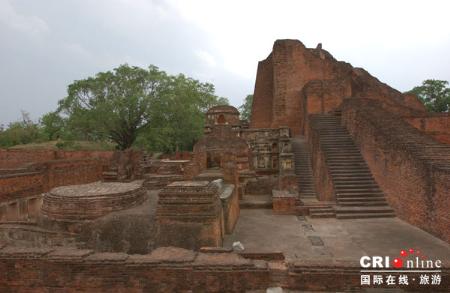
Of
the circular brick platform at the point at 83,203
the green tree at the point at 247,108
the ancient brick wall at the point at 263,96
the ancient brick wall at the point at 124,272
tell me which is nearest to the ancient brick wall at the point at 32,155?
the ancient brick wall at the point at 263,96

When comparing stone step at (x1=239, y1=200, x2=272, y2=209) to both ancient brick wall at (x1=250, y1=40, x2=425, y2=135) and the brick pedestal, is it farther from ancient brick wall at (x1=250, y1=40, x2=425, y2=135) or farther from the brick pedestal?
ancient brick wall at (x1=250, y1=40, x2=425, y2=135)

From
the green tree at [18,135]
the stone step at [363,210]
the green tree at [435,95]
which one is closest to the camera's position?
the stone step at [363,210]

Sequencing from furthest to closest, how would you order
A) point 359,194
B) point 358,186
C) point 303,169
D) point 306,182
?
point 303,169
point 306,182
point 358,186
point 359,194

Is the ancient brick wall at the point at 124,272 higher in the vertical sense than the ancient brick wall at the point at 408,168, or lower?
lower

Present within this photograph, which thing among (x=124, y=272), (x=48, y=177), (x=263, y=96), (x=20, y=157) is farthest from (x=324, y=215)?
(x=20, y=157)

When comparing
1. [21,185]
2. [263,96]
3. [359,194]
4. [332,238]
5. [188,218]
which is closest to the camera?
[188,218]

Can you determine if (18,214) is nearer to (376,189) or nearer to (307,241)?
(307,241)

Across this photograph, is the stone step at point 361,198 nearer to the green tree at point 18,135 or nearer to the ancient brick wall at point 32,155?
the ancient brick wall at point 32,155

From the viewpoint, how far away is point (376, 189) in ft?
30.9

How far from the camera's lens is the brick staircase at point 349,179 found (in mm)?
8602

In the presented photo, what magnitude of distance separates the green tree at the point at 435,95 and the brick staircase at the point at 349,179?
28.1 meters

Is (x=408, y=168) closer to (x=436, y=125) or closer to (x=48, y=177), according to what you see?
(x=436, y=125)

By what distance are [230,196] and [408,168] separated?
176 inches

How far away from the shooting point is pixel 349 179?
10.0m
